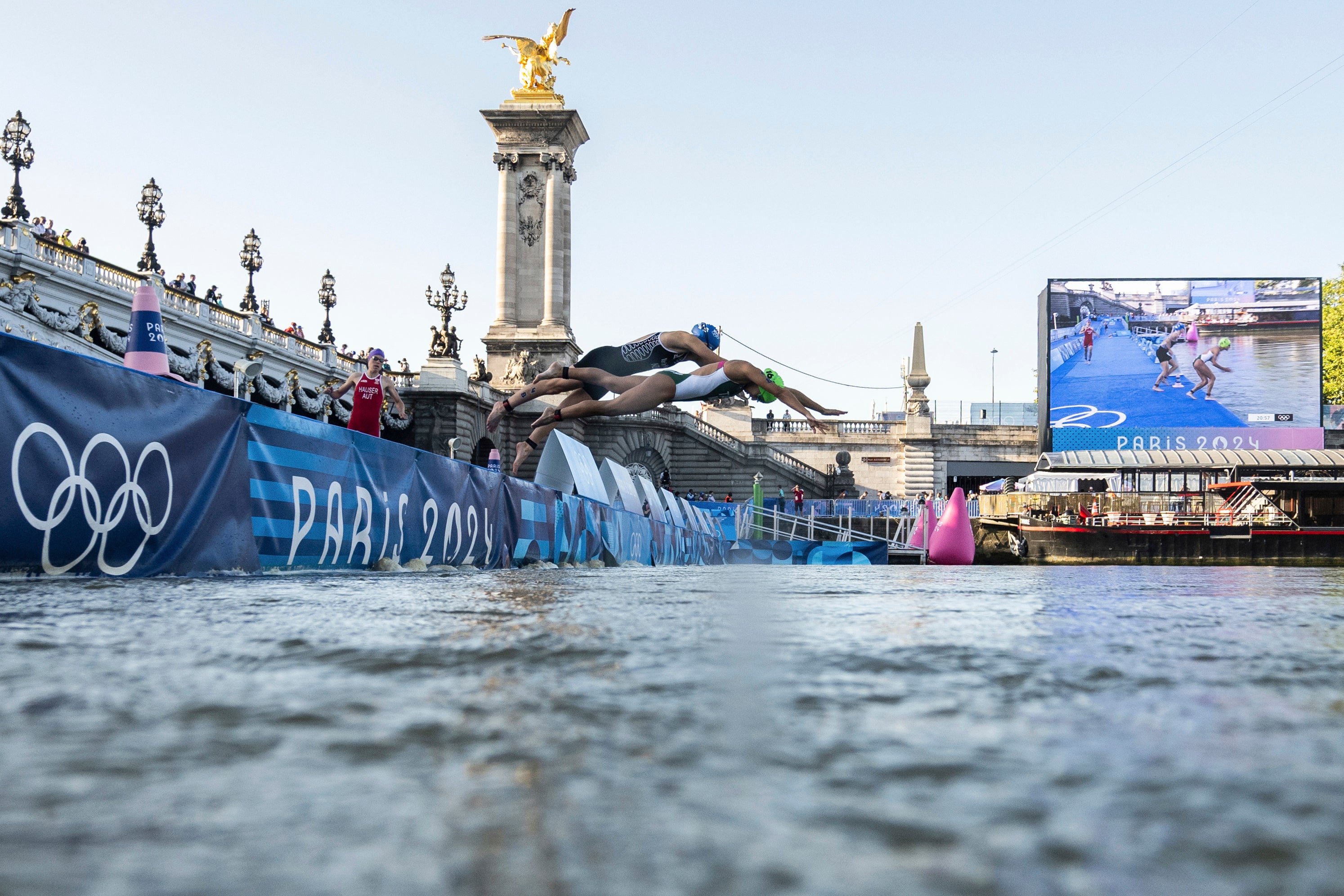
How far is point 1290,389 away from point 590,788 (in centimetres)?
4896

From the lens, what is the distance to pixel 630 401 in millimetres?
10344

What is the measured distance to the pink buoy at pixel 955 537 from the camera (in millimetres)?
26219

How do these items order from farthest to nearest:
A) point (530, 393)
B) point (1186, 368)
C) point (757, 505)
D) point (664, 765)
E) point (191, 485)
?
point (1186, 368), point (757, 505), point (530, 393), point (191, 485), point (664, 765)

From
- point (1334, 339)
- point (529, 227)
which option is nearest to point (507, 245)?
point (529, 227)

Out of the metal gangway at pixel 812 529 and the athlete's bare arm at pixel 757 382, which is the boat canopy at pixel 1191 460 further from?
the athlete's bare arm at pixel 757 382

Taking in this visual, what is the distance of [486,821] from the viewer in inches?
28.9

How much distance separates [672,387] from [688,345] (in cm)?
65

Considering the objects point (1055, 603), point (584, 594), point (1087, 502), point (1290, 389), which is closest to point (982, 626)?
point (1055, 603)

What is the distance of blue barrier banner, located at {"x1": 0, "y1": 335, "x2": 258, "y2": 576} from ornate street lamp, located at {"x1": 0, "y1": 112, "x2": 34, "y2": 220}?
23.0 m

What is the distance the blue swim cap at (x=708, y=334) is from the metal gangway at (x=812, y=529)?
631 inches

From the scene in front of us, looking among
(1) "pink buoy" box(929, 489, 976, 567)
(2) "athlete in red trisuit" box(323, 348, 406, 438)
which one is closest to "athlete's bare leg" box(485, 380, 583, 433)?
(2) "athlete in red trisuit" box(323, 348, 406, 438)

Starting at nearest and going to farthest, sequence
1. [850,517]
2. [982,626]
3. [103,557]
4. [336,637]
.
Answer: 1. [336,637]
2. [982,626]
3. [103,557]
4. [850,517]

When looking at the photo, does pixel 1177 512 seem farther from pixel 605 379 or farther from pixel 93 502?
pixel 93 502

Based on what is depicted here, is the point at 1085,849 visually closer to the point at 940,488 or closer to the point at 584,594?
the point at 584,594
